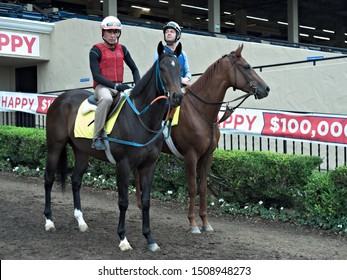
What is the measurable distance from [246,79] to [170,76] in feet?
6.37

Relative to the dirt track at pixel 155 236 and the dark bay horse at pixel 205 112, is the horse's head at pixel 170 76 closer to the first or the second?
the dark bay horse at pixel 205 112

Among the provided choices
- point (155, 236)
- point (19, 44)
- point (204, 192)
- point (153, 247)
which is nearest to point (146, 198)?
point (153, 247)

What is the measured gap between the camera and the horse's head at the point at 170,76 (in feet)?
17.9

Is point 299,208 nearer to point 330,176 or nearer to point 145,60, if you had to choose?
point 330,176

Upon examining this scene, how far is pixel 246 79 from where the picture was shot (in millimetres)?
7234

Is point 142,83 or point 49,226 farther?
point 49,226

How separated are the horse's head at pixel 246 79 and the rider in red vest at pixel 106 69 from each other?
1.48m

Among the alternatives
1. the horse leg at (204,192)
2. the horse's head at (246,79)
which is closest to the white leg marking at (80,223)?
the horse leg at (204,192)

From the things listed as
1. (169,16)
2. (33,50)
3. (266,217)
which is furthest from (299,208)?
(169,16)

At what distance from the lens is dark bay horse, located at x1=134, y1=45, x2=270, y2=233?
7.26 m

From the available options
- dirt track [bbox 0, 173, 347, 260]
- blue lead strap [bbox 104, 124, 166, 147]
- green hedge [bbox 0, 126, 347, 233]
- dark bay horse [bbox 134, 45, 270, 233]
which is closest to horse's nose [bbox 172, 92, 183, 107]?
blue lead strap [bbox 104, 124, 166, 147]

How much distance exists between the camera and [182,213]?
877 cm

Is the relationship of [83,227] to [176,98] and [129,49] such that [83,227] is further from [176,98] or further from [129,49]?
[129,49]

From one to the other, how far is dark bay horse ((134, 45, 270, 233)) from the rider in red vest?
3.69ft
